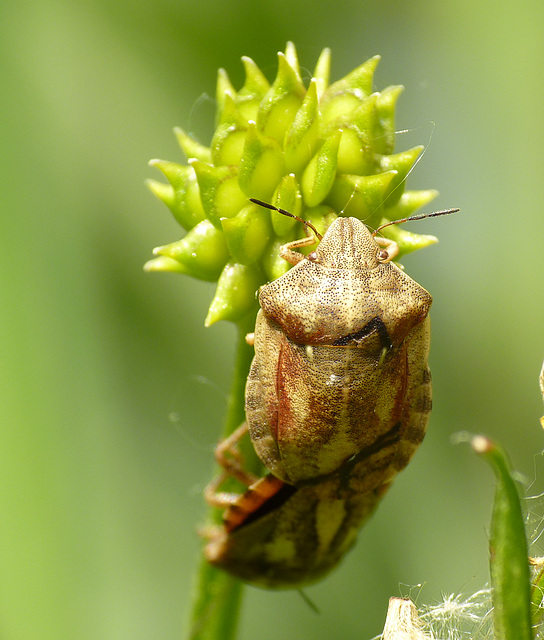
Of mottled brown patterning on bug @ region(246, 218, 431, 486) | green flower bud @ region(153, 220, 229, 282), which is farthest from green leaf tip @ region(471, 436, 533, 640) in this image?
green flower bud @ region(153, 220, 229, 282)

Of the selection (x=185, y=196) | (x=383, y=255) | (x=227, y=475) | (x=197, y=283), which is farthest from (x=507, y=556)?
(x=197, y=283)

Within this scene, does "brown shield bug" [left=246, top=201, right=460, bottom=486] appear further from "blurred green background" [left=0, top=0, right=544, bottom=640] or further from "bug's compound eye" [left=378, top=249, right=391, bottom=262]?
"blurred green background" [left=0, top=0, right=544, bottom=640]

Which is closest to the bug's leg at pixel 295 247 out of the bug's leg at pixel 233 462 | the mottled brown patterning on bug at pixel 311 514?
the mottled brown patterning on bug at pixel 311 514

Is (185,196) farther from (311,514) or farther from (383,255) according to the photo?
(311,514)

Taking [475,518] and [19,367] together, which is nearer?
[19,367]

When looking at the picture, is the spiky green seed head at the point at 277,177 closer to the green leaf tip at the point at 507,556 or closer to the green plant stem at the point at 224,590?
the green plant stem at the point at 224,590

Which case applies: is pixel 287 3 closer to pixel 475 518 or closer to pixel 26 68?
pixel 26 68

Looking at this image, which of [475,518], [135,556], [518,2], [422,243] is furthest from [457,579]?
[518,2]
